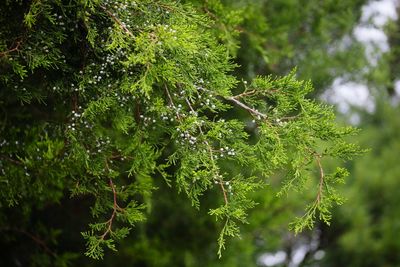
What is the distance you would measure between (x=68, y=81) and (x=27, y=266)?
2.88 meters

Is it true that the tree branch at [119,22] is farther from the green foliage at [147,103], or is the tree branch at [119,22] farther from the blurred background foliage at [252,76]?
the blurred background foliage at [252,76]

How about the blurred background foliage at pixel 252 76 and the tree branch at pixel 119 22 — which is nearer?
the tree branch at pixel 119 22

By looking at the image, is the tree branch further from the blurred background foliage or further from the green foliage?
the blurred background foliage

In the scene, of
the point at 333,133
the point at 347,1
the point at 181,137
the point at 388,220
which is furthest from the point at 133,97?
the point at 388,220

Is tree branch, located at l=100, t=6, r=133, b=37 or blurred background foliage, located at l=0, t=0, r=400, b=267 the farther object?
blurred background foliage, located at l=0, t=0, r=400, b=267

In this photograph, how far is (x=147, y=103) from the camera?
3.00 metres

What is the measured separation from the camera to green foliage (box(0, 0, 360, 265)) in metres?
2.73

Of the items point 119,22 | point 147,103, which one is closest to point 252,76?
point 147,103

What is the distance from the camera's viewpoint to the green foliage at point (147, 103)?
107 inches

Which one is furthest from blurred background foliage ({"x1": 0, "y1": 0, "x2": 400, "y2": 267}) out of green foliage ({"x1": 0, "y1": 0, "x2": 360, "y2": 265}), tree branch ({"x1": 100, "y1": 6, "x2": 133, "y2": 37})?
tree branch ({"x1": 100, "y1": 6, "x2": 133, "y2": 37})

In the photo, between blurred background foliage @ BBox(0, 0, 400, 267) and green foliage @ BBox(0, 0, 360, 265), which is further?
blurred background foliage @ BBox(0, 0, 400, 267)

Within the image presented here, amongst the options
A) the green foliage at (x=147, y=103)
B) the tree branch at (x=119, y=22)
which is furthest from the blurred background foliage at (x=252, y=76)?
the tree branch at (x=119, y=22)

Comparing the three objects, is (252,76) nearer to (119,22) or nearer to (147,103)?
(147,103)

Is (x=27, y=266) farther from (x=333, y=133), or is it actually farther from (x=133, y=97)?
(x=333, y=133)
